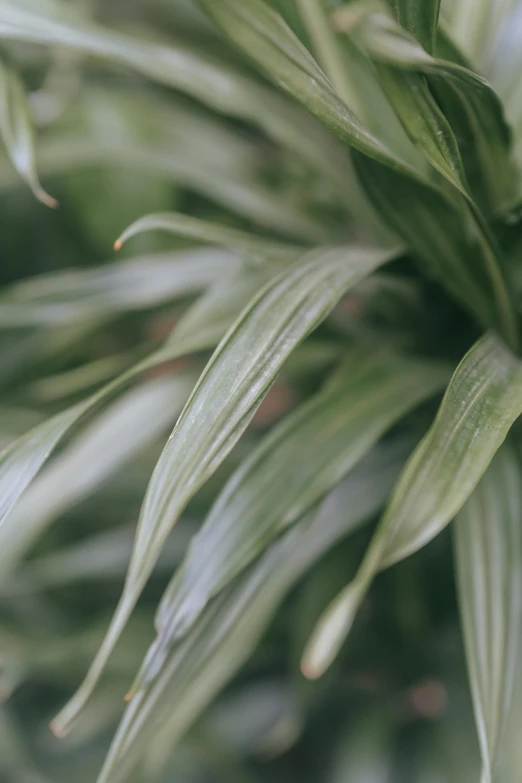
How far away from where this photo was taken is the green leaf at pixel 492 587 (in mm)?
385

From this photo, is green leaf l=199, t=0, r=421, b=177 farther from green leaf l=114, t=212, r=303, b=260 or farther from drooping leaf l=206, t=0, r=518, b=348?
green leaf l=114, t=212, r=303, b=260

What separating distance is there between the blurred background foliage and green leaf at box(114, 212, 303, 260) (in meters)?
0.05

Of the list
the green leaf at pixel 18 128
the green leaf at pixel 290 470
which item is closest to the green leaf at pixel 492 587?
the green leaf at pixel 290 470

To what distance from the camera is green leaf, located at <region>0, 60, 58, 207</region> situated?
1.47 feet

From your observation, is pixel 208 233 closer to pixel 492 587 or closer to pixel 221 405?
pixel 221 405

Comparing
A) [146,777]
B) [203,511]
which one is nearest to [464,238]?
[203,511]

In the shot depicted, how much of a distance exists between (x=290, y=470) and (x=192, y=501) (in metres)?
0.23

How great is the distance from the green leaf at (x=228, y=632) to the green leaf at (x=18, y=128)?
0.28m

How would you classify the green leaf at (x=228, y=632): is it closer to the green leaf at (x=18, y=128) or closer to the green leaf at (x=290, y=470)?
the green leaf at (x=290, y=470)

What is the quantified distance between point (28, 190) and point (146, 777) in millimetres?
644

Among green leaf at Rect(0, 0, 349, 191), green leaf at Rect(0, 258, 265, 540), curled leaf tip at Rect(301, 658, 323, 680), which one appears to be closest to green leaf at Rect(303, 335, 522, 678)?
curled leaf tip at Rect(301, 658, 323, 680)

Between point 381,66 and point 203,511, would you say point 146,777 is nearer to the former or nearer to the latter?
point 203,511

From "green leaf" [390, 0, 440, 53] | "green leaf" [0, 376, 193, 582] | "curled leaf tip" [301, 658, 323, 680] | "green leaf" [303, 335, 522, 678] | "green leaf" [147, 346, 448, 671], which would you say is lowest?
"green leaf" [147, 346, 448, 671]

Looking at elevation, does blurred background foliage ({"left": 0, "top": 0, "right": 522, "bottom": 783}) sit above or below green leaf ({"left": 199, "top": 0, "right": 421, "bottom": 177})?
below
